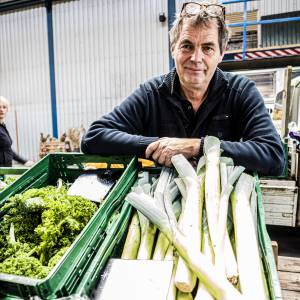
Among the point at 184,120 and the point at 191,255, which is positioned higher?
the point at 184,120

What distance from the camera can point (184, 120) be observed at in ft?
6.32

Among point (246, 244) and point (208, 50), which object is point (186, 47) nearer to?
point (208, 50)

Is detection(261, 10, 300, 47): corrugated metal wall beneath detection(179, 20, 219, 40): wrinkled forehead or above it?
above

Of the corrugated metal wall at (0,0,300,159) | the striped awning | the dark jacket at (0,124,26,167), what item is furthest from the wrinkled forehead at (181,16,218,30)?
the corrugated metal wall at (0,0,300,159)

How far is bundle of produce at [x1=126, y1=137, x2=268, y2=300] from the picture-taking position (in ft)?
2.86

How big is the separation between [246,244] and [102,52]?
907 cm

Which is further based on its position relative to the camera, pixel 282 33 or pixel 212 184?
pixel 282 33

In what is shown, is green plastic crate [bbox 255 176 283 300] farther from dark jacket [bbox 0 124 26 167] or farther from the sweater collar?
dark jacket [bbox 0 124 26 167]

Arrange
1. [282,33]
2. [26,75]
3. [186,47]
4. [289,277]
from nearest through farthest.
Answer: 1. [186,47]
2. [289,277]
3. [282,33]
4. [26,75]

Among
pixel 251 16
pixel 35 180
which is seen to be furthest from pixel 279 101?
pixel 35 180

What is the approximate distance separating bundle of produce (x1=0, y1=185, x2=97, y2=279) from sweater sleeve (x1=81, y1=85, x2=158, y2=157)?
41 cm

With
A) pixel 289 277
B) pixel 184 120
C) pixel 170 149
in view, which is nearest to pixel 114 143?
pixel 170 149

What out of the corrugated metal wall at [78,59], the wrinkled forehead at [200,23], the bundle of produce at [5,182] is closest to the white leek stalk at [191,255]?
the bundle of produce at [5,182]

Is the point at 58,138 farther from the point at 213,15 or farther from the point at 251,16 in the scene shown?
the point at 213,15
